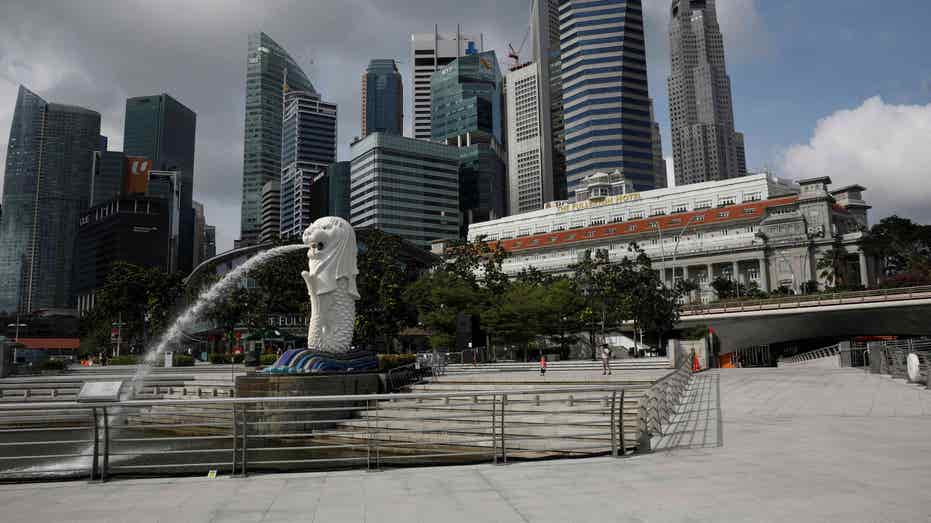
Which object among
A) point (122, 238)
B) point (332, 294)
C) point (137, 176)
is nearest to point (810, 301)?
point (332, 294)

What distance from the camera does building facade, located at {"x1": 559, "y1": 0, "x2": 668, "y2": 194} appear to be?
509 feet

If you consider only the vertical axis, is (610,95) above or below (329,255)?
above

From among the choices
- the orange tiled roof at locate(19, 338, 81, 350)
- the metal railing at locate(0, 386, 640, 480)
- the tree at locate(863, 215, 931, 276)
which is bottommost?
the metal railing at locate(0, 386, 640, 480)

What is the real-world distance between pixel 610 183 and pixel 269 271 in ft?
335

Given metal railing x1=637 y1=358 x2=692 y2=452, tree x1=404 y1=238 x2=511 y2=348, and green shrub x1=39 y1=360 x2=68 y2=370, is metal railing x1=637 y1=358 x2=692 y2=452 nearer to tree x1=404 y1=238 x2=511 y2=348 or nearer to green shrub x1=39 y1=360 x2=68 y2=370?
tree x1=404 y1=238 x2=511 y2=348

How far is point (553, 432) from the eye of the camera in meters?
16.3

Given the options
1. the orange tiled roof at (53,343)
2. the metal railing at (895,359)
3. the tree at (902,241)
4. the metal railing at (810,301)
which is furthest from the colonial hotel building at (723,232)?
the orange tiled roof at (53,343)

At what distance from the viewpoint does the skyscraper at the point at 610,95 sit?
155 metres

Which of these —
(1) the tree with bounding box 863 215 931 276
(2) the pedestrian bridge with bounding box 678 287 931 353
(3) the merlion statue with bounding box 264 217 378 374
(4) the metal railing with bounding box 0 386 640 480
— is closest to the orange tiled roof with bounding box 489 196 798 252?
(1) the tree with bounding box 863 215 931 276

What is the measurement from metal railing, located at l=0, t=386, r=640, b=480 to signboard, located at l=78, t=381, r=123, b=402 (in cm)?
18

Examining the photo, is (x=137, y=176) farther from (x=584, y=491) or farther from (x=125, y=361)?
(x=584, y=491)

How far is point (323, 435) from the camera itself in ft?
58.7

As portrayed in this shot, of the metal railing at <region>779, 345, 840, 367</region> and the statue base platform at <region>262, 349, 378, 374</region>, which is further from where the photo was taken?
the metal railing at <region>779, 345, 840, 367</region>

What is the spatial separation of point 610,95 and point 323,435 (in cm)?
15040
